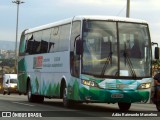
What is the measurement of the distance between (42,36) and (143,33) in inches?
261

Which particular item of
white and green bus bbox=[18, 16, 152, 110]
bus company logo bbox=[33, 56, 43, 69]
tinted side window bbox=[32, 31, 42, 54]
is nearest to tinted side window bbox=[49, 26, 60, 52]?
white and green bus bbox=[18, 16, 152, 110]

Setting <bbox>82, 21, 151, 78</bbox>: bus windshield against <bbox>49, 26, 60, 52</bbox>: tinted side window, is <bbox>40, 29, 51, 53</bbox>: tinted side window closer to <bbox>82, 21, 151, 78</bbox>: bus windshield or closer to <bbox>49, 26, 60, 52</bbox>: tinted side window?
<bbox>49, 26, 60, 52</bbox>: tinted side window

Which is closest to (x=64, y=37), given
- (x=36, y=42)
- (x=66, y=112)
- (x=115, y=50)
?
(x=115, y=50)

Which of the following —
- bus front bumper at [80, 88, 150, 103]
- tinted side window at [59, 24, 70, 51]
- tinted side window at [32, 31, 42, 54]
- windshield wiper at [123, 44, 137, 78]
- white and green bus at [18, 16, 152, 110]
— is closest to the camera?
bus front bumper at [80, 88, 150, 103]

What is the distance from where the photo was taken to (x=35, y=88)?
984 inches

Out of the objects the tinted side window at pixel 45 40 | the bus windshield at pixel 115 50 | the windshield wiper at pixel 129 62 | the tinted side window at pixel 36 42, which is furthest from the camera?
the tinted side window at pixel 36 42

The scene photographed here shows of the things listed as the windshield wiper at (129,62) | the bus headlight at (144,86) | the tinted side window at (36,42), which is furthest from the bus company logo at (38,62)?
the bus headlight at (144,86)

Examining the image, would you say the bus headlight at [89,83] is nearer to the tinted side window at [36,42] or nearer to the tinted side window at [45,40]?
the tinted side window at [45,40]

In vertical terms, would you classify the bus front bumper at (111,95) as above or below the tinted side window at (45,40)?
below

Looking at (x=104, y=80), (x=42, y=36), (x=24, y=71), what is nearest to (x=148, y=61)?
(x=104, y=80)

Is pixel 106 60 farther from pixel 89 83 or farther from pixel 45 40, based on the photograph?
pixel 45 40

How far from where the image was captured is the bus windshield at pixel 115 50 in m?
17.9

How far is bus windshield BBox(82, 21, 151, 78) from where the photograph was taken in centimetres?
1791

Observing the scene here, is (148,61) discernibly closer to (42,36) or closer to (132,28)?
(132,28)
